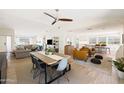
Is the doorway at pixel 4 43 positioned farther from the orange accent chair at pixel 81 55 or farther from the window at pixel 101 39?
the window at pixel 101 39

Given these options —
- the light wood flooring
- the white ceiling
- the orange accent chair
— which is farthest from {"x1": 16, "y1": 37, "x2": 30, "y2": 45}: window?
the orange accent chair

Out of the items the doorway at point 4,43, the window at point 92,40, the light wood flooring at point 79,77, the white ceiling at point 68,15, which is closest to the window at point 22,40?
the doorway at point 4,43

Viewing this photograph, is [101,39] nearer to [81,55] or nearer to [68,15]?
[81,55]

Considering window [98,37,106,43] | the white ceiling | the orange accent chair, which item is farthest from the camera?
Result: window [98,37,106,43]

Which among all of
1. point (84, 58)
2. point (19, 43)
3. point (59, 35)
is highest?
point (59, 35)

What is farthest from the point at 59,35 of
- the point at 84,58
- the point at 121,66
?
the point at 121,66

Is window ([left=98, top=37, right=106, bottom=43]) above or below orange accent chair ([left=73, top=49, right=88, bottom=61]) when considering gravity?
above

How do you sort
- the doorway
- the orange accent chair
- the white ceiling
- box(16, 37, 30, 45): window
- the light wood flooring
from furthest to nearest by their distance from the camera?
box(16, 37, 30, 45): window
the orange accent chair
the doorway
the light wood flooring
the white ceiling

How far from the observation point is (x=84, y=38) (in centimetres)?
736

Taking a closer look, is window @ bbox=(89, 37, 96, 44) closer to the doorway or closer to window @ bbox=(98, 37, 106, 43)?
window @ bbox=(98, 37, 106, 43)
